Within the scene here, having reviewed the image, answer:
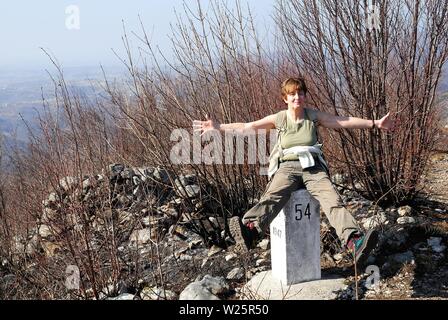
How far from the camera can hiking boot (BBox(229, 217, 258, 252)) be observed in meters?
4.58

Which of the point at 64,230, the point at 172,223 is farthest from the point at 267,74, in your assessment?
the point at 64,230

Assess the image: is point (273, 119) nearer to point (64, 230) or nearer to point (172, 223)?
point (64, 230)

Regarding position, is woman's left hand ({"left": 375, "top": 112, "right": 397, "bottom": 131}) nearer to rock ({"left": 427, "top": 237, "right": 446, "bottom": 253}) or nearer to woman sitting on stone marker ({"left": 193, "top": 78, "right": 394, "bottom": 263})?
woman sitting on stone marker ({"left": 193, "top": 78, "right": 394, "bottom": 263})

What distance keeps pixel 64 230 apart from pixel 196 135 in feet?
6.53

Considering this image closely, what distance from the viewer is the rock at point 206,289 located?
3.76 meters

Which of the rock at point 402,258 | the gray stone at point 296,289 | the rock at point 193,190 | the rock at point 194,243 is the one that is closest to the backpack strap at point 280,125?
the gray stone at point 296,289

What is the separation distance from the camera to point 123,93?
6762 millimetres

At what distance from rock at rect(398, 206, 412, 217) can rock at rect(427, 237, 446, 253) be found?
0.57 meters

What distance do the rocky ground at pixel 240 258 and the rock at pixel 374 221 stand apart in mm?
11

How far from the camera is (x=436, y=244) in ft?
15.0

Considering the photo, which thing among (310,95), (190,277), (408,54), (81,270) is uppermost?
(408,54)

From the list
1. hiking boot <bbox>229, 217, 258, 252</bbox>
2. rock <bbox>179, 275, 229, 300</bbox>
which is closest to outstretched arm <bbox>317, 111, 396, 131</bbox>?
hiking boot <bbox>229, 217, 258, 252</bbox>

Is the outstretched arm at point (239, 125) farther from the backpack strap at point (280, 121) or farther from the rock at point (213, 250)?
the rock at point (213, 250)

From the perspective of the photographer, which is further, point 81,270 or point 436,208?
point 436,208
